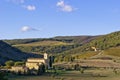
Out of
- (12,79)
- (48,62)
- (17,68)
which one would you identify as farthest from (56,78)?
(48,62)

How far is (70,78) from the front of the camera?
132 m

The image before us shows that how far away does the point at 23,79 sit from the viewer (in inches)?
4938

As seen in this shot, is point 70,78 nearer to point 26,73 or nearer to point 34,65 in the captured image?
point 26,73

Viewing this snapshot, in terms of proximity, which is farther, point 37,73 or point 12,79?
point 37,73

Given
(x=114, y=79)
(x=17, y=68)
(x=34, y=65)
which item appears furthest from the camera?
(x=34, y=65)

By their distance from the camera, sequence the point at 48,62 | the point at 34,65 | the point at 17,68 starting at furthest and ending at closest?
the point at 48,62
the point at 34,65
the point at 17,68

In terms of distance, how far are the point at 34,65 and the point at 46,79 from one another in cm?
4899

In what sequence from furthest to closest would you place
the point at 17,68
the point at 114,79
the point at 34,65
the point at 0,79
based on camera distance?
the point at 34,65 < the point at 17,68 < the point at 114,79 < the point at 0,79

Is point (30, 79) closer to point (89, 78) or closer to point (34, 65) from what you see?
point (89, 78)

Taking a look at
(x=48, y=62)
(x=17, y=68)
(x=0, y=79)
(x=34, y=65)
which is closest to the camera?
(x=0, y=79)

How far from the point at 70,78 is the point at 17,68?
35.3 meters

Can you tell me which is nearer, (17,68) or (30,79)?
(30,79)

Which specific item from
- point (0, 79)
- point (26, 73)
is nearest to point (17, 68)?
point (26, 73)

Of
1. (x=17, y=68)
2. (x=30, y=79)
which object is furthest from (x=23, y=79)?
(x=17, y=68)
